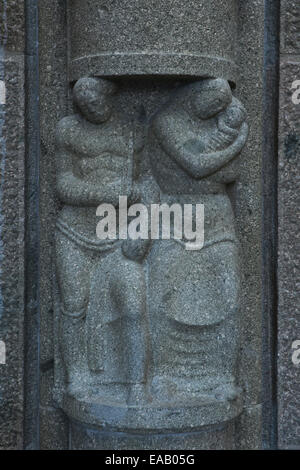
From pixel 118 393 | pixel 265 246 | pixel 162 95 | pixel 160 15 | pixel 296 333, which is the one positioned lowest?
pixel 118 393

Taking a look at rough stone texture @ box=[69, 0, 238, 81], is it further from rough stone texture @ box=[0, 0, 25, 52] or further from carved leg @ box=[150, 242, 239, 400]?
carved leg @ box=[150, 242, 239, 400]

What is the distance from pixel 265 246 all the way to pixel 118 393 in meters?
0.68

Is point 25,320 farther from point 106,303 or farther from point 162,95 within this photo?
point 162,95

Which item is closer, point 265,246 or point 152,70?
point 152,70

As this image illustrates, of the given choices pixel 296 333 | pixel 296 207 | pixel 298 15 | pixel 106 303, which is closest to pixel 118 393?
pixel 106 303

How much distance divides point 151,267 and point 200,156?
0.37 metres

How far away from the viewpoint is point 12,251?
6.45 feet

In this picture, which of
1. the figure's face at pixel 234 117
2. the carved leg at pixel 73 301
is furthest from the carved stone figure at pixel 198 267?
the carved leg at pixel 73 301

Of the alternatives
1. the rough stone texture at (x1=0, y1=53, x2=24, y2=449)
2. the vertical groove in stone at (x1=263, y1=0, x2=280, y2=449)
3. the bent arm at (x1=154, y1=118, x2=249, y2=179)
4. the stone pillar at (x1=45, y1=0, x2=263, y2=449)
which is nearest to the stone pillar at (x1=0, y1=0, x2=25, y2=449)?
the rough stone texture at (x1=0, y1=53, x2=24, y2=449)

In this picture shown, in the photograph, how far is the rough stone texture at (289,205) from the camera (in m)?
2.03

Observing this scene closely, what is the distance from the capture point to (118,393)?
188cm

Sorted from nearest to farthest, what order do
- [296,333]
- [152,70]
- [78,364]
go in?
[152,70], [78,364], [296,333]

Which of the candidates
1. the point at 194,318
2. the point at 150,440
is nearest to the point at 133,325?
the point at 194,318

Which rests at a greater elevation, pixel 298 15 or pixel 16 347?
pixel 298 15
